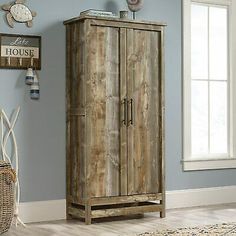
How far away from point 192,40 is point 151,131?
132 cm

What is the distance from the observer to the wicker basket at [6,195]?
195 inches

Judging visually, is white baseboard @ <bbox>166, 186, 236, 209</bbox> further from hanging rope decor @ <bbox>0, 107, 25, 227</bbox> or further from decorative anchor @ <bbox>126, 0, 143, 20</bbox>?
decorative anchor @ <bbox>126, 0, 143, 20</bbox>

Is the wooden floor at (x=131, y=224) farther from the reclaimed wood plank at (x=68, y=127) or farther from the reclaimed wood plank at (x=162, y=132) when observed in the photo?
the reclaimed wood plank at (x=68, y=127)

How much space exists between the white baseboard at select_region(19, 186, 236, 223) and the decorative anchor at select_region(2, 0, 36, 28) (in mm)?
1645

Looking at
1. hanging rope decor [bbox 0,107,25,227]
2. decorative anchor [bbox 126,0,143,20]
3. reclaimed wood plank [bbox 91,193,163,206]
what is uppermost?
decorative anchor [bbox 126,0,143,20]

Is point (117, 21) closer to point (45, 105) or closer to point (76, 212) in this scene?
point (45, 105)

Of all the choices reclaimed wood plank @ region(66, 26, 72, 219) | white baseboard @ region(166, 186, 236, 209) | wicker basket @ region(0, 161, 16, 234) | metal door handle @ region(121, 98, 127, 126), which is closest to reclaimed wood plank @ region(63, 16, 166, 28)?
reclaimed wood plank @ region(66, 26, 72, 219)

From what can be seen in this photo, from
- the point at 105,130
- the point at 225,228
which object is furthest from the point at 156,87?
the point at 225,228

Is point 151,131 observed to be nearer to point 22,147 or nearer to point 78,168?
point 78,168

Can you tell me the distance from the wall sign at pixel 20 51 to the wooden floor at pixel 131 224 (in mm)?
1434

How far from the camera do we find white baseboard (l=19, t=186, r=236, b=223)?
18.5 feet

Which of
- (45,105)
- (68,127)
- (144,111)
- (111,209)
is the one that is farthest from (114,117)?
(111,209)

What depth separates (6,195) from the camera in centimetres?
502

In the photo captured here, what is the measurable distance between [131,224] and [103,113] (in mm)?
1010
